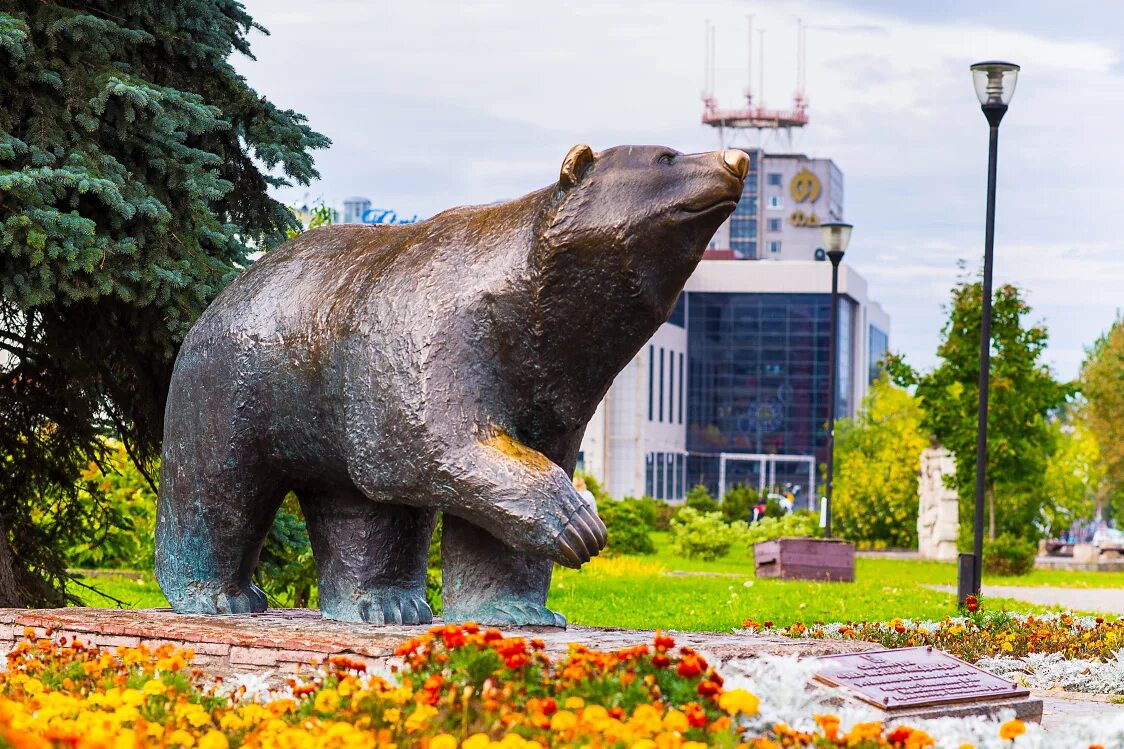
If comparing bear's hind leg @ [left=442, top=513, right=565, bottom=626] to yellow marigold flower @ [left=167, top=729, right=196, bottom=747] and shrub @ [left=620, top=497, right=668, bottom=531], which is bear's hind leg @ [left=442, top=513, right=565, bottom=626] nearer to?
yellow marigold flower @ [left=167, top=729, right=196, bottom=747]

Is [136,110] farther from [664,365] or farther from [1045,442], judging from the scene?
[664,365]

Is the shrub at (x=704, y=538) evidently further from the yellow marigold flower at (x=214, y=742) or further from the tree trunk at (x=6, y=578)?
the yellow marigold flower at (x=214, y=742)

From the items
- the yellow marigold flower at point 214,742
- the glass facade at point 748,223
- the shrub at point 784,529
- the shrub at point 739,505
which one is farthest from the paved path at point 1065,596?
the glass facade at point 748,223

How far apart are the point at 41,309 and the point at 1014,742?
20.0ft

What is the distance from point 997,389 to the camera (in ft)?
80.1

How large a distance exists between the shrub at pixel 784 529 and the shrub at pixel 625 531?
6.25 ft

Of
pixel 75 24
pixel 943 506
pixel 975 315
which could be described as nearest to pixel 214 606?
pixel 75 24

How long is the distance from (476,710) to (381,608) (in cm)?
227

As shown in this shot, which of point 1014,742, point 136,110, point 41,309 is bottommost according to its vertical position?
point 1014,742

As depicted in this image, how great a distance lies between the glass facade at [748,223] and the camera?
8569 cm

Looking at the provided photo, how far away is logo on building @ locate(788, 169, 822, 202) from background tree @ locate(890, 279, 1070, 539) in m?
60.2

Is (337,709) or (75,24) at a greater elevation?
(75,24)

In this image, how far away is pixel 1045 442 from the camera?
25.1 meters

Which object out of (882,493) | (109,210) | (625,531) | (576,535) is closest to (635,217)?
(576,535)
